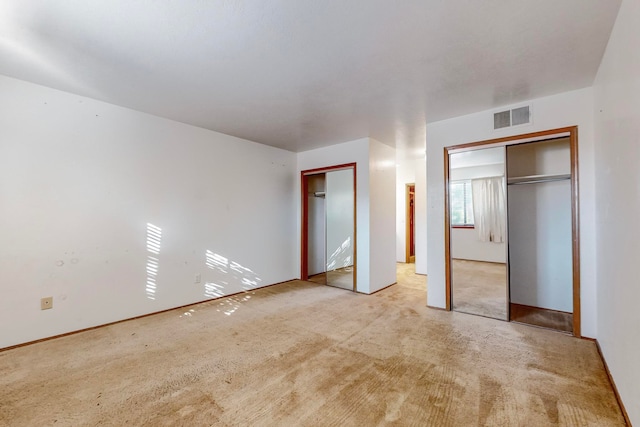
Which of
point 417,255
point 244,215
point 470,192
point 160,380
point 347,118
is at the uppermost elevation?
point 347,118

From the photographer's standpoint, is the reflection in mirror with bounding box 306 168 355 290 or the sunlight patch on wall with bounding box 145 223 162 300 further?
the reflection in mirror with bounding box 306 168 355 290

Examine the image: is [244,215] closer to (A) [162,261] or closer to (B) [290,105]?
(A) [162,261]

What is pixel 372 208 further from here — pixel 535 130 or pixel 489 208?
pixel 535 130

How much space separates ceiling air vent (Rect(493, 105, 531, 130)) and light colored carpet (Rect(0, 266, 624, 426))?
90.2 inches

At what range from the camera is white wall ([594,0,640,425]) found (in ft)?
4.96

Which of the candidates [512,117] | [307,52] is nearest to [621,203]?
[512,117]

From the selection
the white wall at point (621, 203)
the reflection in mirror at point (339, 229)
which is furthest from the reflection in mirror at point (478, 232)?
the reflection in mirror at point (339, 229)

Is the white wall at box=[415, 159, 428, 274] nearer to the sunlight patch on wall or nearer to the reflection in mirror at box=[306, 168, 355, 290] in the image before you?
the reflection in mirror at box=[306, 168, 355, 290]

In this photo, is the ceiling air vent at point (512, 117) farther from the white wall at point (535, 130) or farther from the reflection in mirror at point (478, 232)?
the reflection in mirror at point (478, 232)

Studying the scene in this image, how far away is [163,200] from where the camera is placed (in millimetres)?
3604

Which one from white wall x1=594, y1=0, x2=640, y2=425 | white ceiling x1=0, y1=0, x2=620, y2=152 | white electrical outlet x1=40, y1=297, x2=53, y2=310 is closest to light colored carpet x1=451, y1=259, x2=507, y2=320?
white wall x1=594, y1=0, x2=640, y2=425

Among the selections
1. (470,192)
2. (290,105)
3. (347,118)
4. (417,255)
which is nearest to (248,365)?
(290,105)

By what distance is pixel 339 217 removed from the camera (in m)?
5.05

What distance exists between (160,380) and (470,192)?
3840 millimetres
